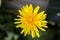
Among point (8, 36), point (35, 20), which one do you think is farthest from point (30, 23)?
point (8, 36)

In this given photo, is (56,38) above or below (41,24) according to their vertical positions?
below

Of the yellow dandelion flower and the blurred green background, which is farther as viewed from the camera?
the blurred green background

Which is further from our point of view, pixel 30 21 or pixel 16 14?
pixel 16 14

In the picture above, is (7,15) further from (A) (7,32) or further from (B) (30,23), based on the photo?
(B) (30,23)

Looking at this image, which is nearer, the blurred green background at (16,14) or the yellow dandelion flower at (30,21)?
the yellow dandelion flower at (30,21)

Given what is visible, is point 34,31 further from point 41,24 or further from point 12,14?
point 12,14

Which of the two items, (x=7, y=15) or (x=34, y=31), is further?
(x=7, y=15)
